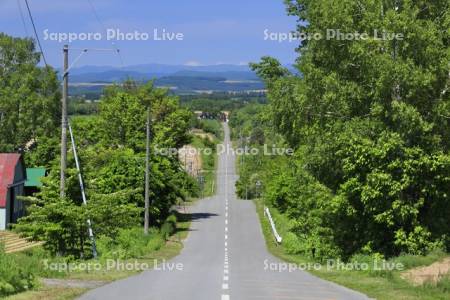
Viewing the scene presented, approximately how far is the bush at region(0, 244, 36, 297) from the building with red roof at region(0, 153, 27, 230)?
3829cm

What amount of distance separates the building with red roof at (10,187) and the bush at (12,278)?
38.3 m

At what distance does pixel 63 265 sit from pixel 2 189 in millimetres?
34012

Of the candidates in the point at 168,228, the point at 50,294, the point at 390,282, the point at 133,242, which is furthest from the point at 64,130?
the point at 168,228

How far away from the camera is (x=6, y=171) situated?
5575 cm

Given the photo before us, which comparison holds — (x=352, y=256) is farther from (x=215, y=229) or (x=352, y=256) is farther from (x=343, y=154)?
(x=215, y=229)

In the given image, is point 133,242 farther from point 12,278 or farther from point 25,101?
point 25,101

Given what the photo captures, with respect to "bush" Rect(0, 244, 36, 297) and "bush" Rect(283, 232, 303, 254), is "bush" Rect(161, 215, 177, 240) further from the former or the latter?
"bush" Rect(0, 244, 36, 297)

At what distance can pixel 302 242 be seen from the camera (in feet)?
141

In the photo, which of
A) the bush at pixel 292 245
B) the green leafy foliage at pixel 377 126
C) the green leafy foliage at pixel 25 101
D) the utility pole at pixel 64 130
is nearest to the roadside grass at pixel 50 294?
the utility pole at pixel 64 130

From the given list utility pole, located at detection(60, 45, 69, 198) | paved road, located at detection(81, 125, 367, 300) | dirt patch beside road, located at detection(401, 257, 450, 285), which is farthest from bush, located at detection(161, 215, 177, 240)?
dirt patch beside road, located at detection(401, 257, 450, 285)

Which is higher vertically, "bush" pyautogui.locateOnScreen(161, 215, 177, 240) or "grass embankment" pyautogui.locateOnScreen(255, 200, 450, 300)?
"grass embankment" pyautogui.locateOnScreen(255, 200, 450, 300)

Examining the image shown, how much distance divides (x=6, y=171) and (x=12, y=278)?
Result: 42.4m

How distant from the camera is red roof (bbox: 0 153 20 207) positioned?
53.6 meters

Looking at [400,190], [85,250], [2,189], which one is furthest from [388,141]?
[2,189]
